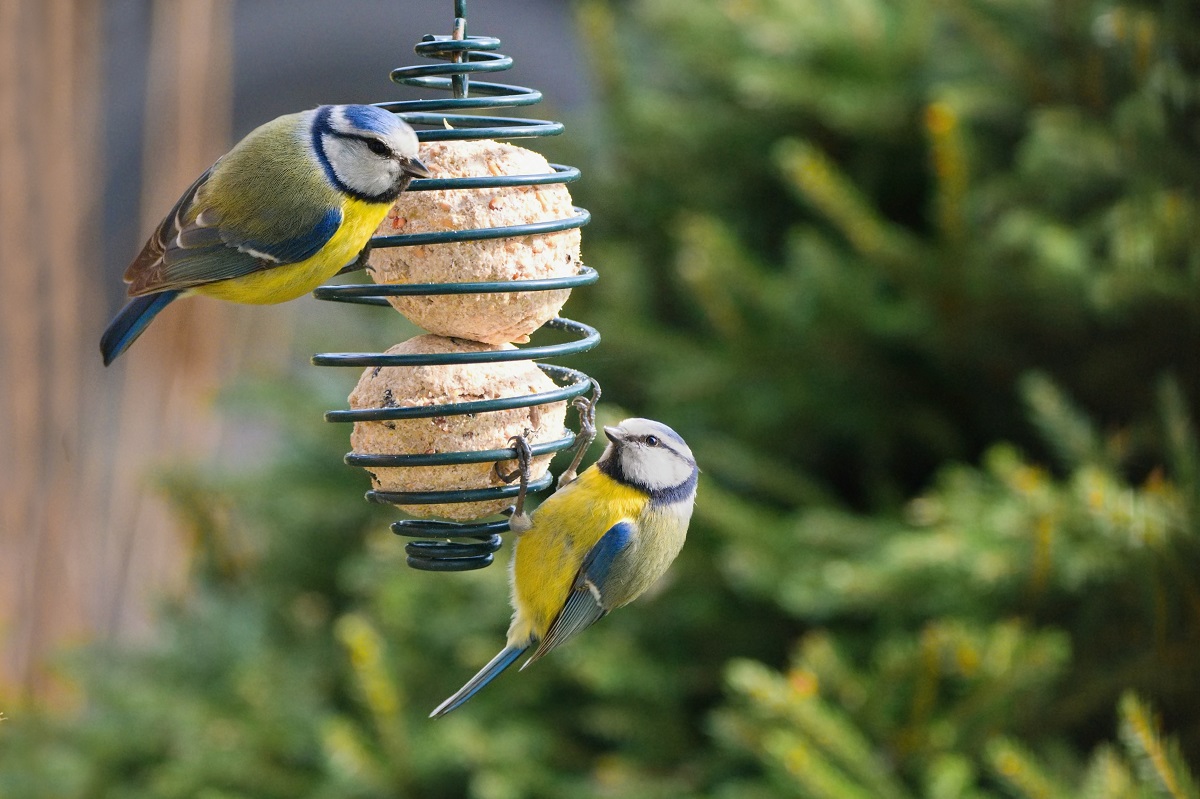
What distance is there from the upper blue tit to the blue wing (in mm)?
511

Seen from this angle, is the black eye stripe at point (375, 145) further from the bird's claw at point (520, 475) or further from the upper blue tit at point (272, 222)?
the bird's claw at point (520, 475)

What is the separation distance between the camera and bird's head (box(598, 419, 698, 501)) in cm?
178

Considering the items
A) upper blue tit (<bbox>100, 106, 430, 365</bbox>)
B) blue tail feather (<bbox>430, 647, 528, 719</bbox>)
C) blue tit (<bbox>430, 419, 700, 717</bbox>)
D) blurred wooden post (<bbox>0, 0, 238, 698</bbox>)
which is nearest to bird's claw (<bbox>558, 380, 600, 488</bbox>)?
blue tit (<bbox>430, 419, 700, 717</bbox>)

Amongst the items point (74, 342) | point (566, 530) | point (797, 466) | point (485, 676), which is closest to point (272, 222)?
point (566, 530)

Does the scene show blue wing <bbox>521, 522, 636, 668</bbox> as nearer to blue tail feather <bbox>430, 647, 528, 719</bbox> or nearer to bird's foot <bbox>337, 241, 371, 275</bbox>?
blue tail feather <bbox>430, 647, 528, 719</bbox>

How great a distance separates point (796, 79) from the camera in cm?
277

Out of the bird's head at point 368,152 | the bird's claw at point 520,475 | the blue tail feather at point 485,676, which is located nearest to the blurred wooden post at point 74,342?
the blue tail feather at point 485,676

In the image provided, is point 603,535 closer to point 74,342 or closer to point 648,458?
point 648,458

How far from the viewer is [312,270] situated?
5.30ft

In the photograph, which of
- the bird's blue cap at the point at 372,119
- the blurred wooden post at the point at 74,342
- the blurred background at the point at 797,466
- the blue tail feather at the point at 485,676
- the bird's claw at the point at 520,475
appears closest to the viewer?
the bird's blue cap at the point at 372,119

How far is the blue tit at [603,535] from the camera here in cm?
182

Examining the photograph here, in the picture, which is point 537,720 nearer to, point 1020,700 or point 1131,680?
point 1020,700

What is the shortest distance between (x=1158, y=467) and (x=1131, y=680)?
1.44ft

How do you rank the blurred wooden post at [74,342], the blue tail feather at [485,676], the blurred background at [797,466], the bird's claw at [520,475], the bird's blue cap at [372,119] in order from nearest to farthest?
the bird's blue cap at [372,119], the bird's claw at [520,475], the blue tail feather at [485,676], the blurred background at [797,466], the blurred wooden post at [74,342]
